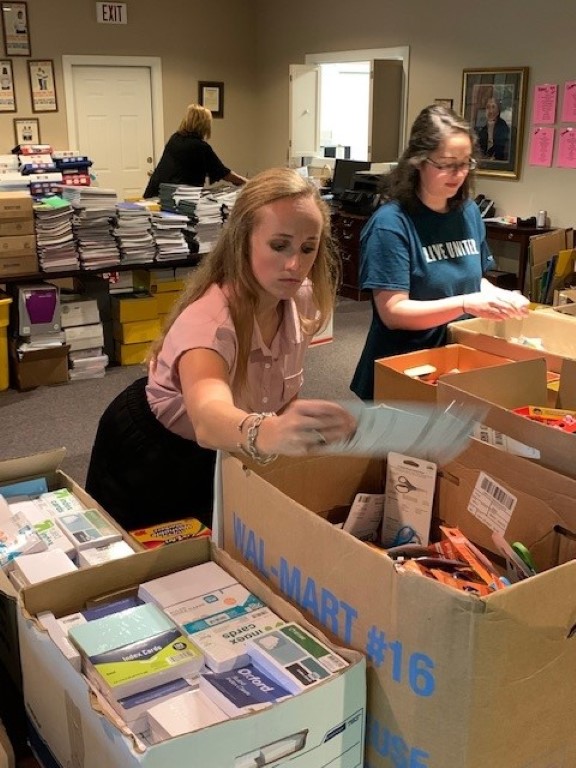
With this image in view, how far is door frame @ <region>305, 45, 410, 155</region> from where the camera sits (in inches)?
284

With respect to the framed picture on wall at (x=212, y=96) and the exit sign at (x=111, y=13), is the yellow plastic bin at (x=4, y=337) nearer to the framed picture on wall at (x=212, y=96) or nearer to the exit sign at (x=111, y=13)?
the exit sign at (x=111, y=13)

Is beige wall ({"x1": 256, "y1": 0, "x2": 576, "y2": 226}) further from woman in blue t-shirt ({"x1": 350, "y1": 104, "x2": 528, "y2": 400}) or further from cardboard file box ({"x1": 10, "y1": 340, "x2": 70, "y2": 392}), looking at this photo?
woman in blue t-shirt ({"x1": 350, "y1": 104, "x2": 528, "y2": 400})

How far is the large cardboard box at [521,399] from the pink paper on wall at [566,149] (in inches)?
183

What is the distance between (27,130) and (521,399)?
23.1ft

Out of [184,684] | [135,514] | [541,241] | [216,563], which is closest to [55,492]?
[135,514]

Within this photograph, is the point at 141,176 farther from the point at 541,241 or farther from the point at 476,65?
the point at 541,241

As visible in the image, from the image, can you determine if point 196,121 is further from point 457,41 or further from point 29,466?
point 29,466

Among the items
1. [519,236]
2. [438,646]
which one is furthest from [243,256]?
[519,236]

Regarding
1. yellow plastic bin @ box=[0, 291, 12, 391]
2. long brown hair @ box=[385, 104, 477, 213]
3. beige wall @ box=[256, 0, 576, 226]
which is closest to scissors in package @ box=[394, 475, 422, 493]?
long brown hair @ box=[385, 104, 477, 213]

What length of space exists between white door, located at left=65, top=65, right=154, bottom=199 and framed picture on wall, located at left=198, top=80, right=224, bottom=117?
583 millimetres

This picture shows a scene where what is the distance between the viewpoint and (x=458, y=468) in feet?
4.52

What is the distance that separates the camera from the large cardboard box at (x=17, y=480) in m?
1.15

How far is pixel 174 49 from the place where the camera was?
8406mm

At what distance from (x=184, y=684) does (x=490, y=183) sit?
6.39 meters
